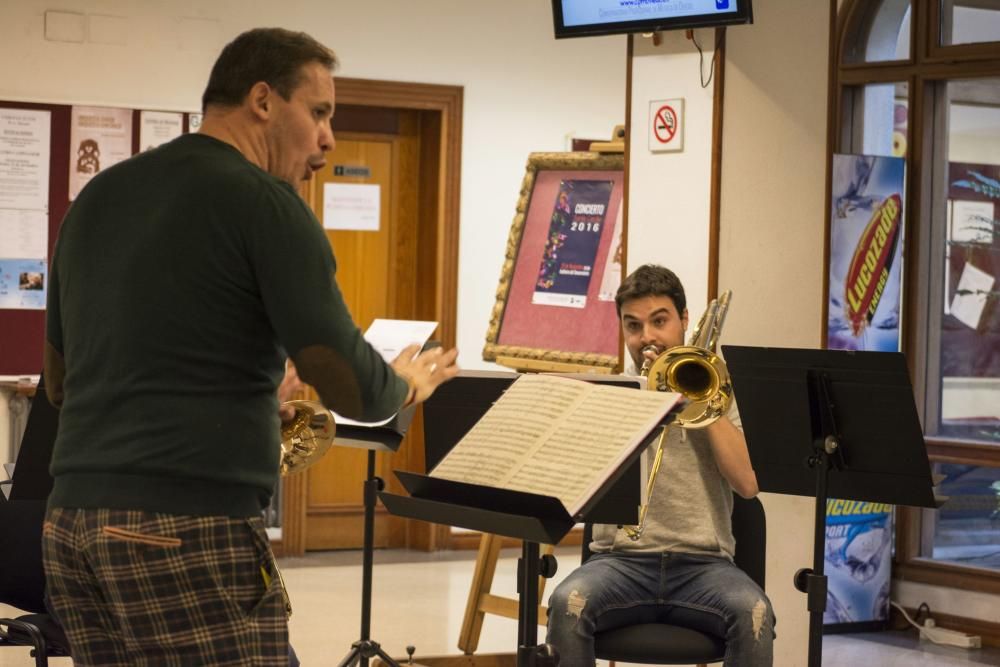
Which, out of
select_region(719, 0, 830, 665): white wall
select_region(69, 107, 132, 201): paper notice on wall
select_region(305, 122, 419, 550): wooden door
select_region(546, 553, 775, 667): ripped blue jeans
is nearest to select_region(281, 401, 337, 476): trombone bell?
select_region(546, 553, 775, 667): ripped blue jeans

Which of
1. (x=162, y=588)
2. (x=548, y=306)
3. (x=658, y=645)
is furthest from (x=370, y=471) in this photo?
(x=162, y=588)

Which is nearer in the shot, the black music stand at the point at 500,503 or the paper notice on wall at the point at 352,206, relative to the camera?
the black music stand at the point at 500,503

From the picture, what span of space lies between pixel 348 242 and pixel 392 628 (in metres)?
2.34

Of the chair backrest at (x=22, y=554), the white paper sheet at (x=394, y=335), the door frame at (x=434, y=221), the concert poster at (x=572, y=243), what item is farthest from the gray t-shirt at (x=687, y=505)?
the door frame at (x=434, y=221)

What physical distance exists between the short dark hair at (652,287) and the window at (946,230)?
2.13m

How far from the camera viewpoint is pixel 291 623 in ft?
18.8

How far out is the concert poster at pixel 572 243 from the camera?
5102 mm

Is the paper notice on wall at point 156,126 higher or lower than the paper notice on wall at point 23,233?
higher

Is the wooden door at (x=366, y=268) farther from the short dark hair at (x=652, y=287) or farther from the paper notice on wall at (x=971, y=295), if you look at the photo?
the short dark hair at (x=652, y=287)

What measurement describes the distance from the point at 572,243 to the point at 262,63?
317cm

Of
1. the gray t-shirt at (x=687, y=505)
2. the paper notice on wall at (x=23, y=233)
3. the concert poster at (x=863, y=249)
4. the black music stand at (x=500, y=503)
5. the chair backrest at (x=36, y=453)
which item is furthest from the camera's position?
the paper notice on wall at (x=23, y=233)

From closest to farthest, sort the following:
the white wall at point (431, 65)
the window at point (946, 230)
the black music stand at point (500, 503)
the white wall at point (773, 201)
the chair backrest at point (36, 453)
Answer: the black music stand at point (500, 503), the chair backrest at point (36, 453), the white wall at point (773, 201), the window at point (946, 230), the white wall at point (431, 65)

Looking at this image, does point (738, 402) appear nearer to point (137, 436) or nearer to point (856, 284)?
point (137, 436)

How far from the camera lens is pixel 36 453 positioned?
11.0ft
